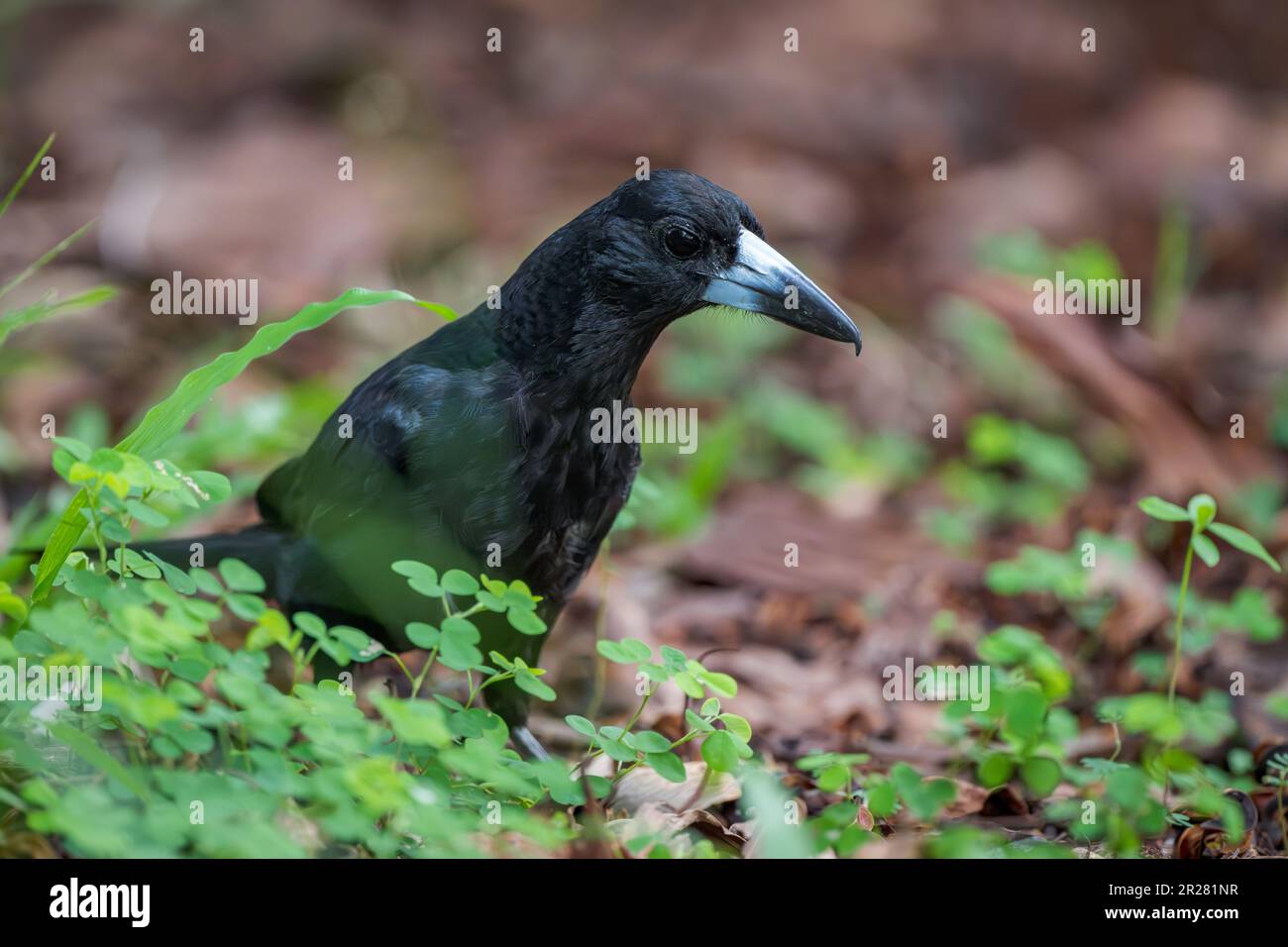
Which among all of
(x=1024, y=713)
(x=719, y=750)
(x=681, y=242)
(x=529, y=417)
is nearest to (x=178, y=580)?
(x=529, y=417)

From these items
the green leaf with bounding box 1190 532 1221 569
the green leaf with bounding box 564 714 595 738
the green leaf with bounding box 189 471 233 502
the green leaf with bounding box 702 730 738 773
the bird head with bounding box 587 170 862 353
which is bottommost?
the green leaf with bounding box 702 730 738 773

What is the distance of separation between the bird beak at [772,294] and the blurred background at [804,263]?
539 mm

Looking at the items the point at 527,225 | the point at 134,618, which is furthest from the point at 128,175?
the point at 134,618

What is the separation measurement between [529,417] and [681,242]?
52cm

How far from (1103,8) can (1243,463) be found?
4.68 m

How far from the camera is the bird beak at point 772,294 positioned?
10.3 feet

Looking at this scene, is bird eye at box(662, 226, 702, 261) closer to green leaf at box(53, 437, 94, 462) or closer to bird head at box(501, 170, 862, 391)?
bird head at box(501, 170, 862, 391)

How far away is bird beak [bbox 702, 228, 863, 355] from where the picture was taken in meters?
3.14

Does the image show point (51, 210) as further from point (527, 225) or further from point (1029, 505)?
point (1029, 505)

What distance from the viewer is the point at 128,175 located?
6.88 meters

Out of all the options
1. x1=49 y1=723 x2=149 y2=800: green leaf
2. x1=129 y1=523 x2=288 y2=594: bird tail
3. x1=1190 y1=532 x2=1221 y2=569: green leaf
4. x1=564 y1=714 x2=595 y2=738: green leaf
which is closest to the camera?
x1=49 y1=723 x2=149 y2=800: green leaf

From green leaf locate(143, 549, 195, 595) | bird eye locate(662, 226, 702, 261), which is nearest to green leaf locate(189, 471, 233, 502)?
green leaf locate(143, 549, 195, 595)

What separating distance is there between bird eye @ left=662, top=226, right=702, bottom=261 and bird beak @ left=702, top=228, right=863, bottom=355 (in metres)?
0.09

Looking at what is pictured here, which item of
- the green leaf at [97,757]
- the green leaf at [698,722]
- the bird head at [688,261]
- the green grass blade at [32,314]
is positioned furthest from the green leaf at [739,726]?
the green grass blade at [32,314]
